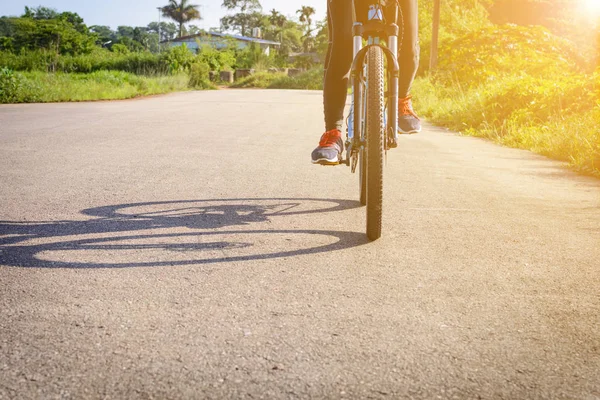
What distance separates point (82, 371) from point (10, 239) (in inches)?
71.8

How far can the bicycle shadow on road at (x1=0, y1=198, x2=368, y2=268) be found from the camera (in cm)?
312

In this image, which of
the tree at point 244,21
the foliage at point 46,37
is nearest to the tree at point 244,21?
the tree at point 244,21

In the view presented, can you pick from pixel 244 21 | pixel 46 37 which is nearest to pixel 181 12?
pixel 244 21

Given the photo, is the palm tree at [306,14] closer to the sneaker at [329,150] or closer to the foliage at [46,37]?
the foliage at [46,37]

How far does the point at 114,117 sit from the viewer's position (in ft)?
41.9

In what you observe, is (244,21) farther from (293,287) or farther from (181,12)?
(293,287)

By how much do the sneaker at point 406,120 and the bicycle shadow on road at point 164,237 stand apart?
25.6 inches

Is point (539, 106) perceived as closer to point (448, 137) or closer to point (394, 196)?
point (448, 137)

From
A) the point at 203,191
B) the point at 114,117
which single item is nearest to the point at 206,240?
the point at 203,191

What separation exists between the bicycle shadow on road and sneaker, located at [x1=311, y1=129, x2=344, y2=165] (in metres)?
0.44

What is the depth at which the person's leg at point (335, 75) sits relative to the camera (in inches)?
157

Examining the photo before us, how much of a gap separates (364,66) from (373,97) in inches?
19.3

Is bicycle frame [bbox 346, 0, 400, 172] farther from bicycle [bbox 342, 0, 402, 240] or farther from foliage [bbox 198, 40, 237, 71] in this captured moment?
foliage [bbox 198, 40, 237, 71]

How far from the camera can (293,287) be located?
2.70m
